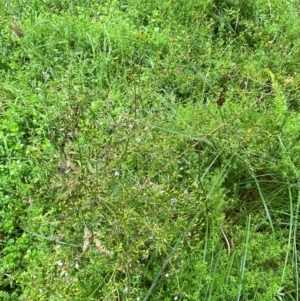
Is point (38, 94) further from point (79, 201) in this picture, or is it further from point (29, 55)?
point (79, 201)

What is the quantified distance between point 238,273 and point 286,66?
4.64ft

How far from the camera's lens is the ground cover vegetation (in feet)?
5.82

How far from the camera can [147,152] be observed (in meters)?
1.99

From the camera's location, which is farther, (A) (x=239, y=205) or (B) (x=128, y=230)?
(A) (x=239, y=205)

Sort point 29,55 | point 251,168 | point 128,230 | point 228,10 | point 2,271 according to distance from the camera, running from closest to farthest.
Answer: point 128,230
point 2,271
point 251,168
point 29,55
point 228,10

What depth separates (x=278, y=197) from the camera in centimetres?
214

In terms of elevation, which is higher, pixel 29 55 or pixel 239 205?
pixel 29 55

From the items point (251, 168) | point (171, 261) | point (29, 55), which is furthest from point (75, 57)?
point (171, 261)

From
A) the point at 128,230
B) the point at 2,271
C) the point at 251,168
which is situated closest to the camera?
the point at 128,230

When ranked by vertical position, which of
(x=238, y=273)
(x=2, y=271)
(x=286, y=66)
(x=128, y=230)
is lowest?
(x=2, y=271)

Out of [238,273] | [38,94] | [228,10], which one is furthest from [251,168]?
[228,10]

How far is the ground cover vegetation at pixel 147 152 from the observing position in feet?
5.82

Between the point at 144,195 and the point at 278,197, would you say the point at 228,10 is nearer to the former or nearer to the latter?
the point at 278,197

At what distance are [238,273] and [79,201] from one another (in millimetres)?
655
